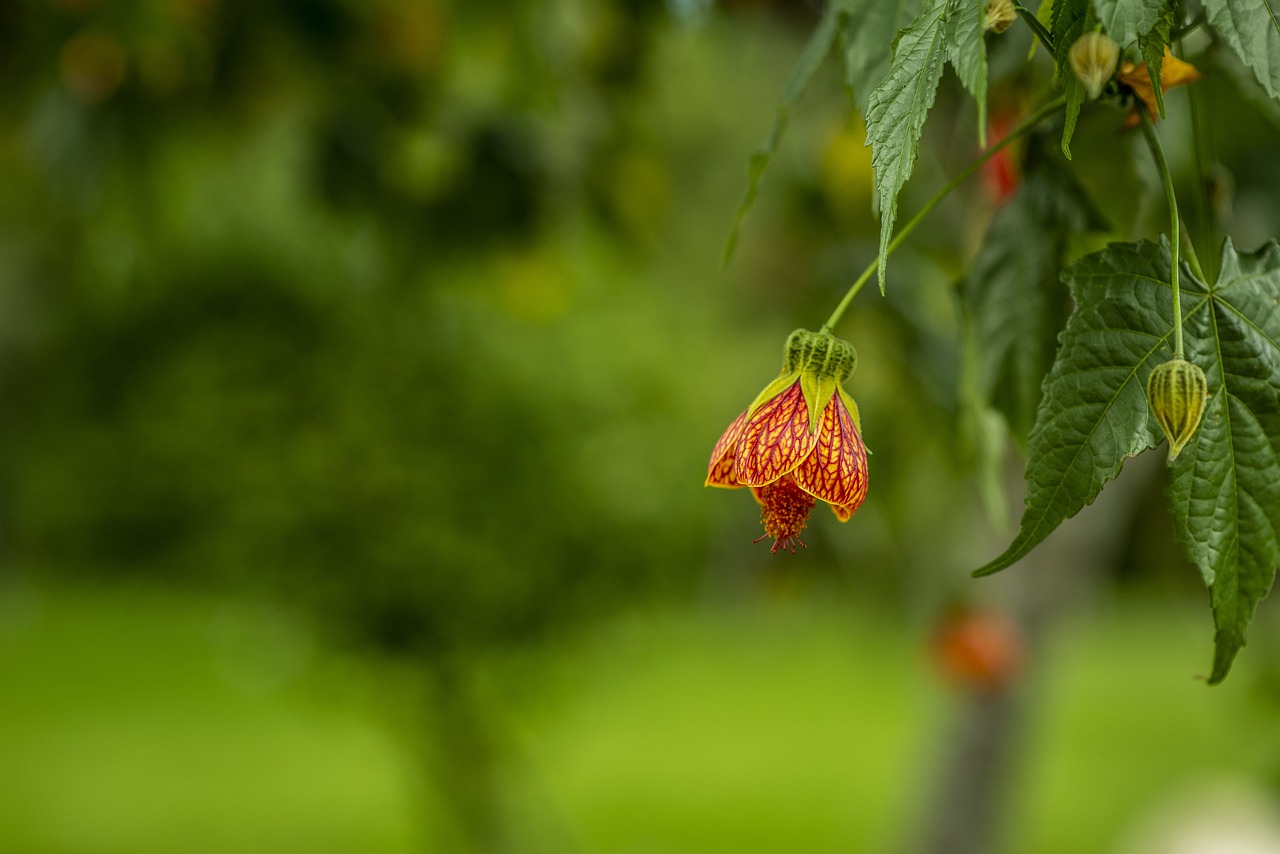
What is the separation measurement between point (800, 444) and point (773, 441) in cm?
1

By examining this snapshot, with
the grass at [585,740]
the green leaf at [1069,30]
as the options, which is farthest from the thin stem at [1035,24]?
the grass at [585,740]

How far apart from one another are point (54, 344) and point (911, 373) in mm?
4090

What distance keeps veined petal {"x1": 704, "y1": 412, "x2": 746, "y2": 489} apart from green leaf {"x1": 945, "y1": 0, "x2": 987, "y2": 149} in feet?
0.50

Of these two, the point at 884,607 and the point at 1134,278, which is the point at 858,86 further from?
the point at 884,607

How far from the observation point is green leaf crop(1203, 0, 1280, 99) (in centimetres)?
41

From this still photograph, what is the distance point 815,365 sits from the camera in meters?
0.51

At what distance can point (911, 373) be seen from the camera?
3.28 feet

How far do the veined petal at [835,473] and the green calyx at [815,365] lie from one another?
1.0 inches

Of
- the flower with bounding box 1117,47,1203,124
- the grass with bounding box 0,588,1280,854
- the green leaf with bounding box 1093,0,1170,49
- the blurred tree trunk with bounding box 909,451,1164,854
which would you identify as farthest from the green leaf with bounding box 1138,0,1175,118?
the blurred tree trunk with bounding box 909,451,1164,854

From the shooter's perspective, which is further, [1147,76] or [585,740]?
[585,740]

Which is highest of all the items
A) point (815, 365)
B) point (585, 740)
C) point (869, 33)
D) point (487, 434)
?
point (585, 740)

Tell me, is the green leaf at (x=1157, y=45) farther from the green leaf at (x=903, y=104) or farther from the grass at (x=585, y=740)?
the grass at (x=585, y=740)

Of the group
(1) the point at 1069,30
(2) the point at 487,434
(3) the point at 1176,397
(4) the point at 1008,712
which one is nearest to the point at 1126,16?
(1) the point at 1069,30

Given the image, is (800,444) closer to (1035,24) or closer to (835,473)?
(835,473)
